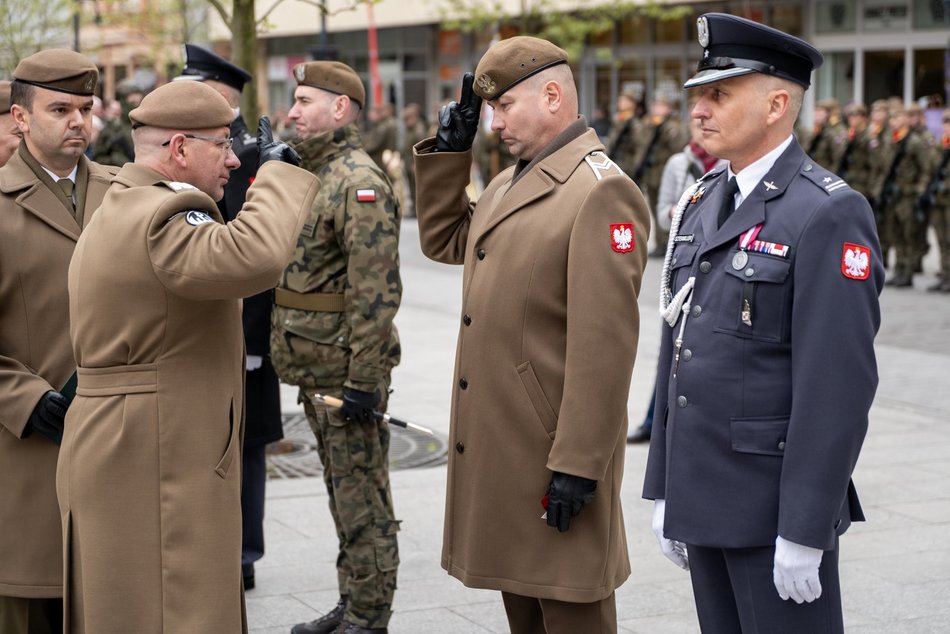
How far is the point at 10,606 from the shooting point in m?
4.06

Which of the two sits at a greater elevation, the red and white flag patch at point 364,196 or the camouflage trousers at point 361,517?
the red and white flag patch at point 364,196

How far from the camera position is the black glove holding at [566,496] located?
3.63 m

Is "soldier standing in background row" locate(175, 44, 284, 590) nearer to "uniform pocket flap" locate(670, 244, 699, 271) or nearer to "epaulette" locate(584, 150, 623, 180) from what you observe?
"epaulette" locate(584, 150, 623, 180)

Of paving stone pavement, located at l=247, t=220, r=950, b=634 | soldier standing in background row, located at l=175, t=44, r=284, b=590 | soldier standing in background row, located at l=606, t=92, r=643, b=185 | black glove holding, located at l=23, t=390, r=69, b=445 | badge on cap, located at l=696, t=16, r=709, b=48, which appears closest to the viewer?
badge on cap, located at l=696, t=16, r=709, b=48

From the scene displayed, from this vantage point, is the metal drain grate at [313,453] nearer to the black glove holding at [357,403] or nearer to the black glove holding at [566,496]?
the black glove holding at [357,403]

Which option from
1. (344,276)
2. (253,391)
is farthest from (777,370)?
(253,391)

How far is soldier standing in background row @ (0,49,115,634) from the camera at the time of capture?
3.99m

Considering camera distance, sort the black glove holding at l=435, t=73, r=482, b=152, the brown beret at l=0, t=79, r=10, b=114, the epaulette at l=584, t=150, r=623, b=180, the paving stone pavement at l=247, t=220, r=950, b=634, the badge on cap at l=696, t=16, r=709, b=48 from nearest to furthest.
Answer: the badge on cap at l=696, t=16, r=709, b=48 → the epaulette at l=584, t=150, r=623, b=180 → the black glove holding at l=435, t=73, r=482, b=152 → the brown beret at l=0, t=79, r=10, b=114 → the paving stone pavement at l=247, t=220, r=950, b=634

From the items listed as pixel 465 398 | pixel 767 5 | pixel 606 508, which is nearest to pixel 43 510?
pixel 465 398

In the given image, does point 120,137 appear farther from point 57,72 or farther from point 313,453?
point 57,72

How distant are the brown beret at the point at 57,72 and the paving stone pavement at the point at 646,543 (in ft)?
7.00

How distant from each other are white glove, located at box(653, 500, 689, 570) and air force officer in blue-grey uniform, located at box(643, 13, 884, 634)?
3.6 inches

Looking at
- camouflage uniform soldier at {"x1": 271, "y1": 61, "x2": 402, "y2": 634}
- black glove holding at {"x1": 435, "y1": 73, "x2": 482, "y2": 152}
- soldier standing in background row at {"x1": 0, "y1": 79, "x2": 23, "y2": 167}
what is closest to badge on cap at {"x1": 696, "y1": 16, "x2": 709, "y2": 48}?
black glove holding at {"x1": 435, "y1": 73, "x2": 482, "y2": 152}

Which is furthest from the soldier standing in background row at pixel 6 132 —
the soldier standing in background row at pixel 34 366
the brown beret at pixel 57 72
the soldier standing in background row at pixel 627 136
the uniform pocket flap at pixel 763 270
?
the soldier standing in background row at pixel 627 136
